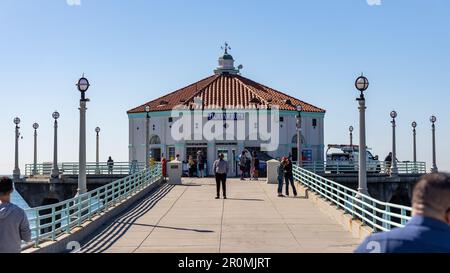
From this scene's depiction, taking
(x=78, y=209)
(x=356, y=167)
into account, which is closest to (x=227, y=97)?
(x=356, y=167)

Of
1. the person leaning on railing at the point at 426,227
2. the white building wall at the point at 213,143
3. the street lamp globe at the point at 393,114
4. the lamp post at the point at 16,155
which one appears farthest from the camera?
the white building wall at the point at 213,143

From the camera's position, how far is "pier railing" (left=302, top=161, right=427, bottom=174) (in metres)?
44.1

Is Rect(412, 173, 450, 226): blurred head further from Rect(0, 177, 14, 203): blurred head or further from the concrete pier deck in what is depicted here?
Result: the concrete pier deck

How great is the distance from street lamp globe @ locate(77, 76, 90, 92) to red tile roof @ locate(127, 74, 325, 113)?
29.4m

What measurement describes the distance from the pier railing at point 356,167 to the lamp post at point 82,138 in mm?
24647

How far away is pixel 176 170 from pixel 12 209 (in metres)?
27.6

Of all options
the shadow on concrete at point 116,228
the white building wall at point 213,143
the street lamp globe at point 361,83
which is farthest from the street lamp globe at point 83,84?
the white building wall at point 213,143

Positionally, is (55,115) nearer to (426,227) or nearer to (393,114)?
Result: (393,114)

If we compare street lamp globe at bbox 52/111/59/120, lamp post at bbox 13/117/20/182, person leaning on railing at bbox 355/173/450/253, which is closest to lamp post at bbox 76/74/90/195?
person leaning on railing at bbox 355/173/450/253

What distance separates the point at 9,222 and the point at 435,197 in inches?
213

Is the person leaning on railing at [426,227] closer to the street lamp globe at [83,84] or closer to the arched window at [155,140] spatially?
the street lamp globe at [83,84]

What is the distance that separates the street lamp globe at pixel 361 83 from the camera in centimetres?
1958

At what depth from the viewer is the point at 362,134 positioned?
19.6 m
